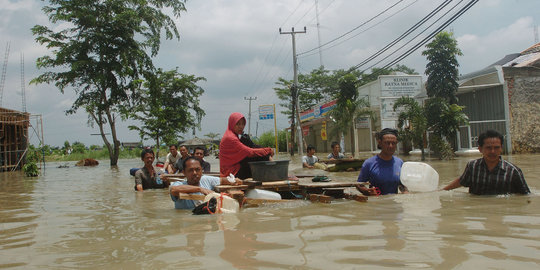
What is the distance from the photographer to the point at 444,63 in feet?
57.2

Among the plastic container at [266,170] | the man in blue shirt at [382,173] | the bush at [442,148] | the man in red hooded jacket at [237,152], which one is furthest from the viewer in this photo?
the bush at [442,148]

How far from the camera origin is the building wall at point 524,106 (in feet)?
57.0

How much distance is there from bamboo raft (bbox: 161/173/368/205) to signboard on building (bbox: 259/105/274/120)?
31.7 meters

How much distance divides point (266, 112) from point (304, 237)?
114ft

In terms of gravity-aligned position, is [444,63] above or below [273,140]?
above

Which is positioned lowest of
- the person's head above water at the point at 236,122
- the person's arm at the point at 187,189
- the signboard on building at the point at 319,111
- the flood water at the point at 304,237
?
the flood water at the point at 304,237

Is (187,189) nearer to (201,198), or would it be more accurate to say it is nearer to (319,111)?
(201,198)

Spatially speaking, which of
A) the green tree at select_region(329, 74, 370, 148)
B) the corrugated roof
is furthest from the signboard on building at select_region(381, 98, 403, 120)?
the corrugated roof

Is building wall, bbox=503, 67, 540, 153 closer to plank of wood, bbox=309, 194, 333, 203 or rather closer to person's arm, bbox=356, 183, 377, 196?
person's arm, bbox=356, 183, 377, 196

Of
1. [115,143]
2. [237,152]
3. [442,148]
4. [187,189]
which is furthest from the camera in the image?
[115,143]

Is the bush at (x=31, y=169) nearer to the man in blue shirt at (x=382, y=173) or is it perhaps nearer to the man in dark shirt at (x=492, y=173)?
the man in blue shirt at (x=382, y=173)

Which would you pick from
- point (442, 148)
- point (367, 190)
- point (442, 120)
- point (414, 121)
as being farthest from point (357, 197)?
point (442, 120)

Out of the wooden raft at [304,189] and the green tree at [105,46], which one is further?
the green tree at [105,46]

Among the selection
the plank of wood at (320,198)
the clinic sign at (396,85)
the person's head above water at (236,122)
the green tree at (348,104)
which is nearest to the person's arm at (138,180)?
the person's head above water at (236,122)
